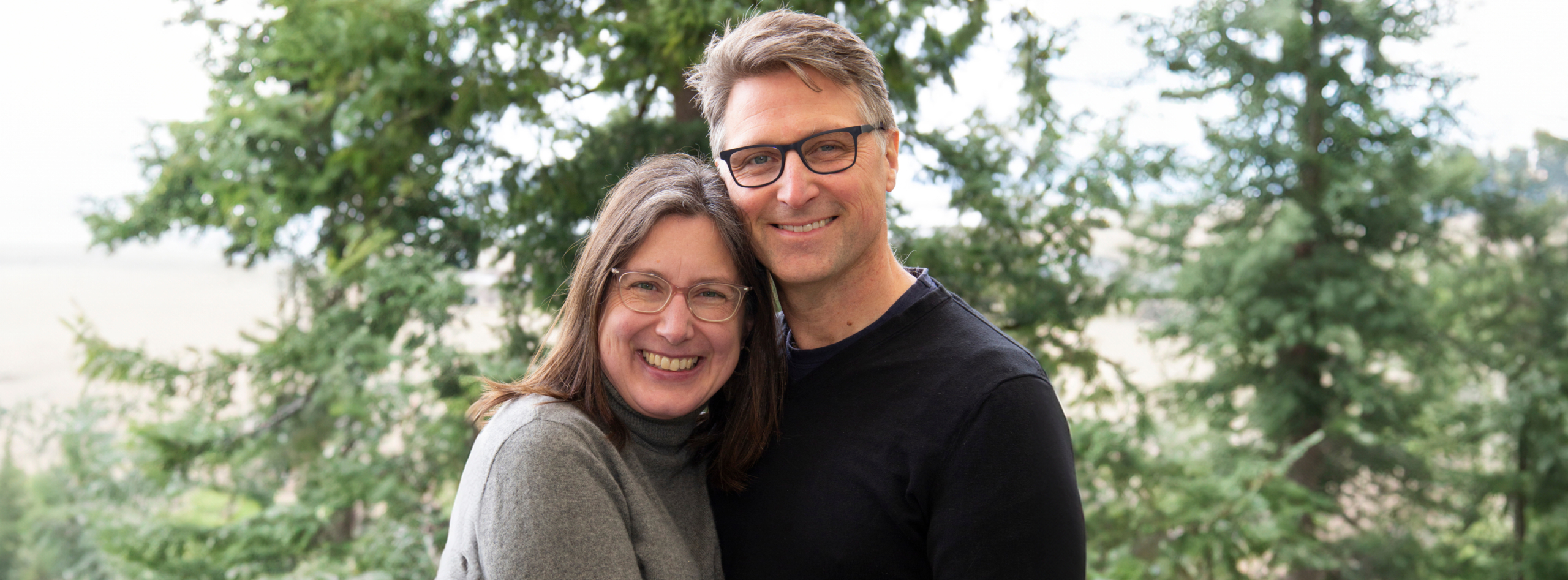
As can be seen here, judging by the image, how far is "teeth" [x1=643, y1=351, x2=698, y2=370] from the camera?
4.50ft

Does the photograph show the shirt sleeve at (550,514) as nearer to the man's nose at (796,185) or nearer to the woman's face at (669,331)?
the woman's face at (669,331)

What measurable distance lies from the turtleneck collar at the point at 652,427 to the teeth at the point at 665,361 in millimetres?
70

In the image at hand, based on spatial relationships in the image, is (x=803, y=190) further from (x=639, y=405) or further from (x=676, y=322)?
(x=639, y=405)

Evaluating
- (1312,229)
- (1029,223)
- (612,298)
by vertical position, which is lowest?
(1312,229)

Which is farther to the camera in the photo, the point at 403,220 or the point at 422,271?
the point at 403,220

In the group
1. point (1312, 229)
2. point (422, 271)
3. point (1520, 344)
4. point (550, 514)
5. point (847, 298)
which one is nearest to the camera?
point (550, 514)

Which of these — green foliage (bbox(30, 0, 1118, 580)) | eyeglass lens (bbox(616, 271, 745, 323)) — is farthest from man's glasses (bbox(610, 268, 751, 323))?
green foliage (bbox(30, 0, 1118, 580))

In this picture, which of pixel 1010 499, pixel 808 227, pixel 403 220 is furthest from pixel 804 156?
pixel 403 220

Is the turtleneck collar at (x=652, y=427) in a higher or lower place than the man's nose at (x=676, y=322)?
lower

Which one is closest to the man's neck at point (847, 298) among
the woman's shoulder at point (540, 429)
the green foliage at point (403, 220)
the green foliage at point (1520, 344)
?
the woman's shoulder at point (540, 429)

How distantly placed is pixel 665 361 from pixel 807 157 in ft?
1.22

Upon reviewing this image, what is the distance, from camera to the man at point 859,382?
3.90ft

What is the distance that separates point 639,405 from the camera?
1372mm

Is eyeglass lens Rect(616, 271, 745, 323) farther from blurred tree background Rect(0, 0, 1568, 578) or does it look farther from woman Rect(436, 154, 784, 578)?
blurred tree background Rect(0, 0, 1568, 578)
